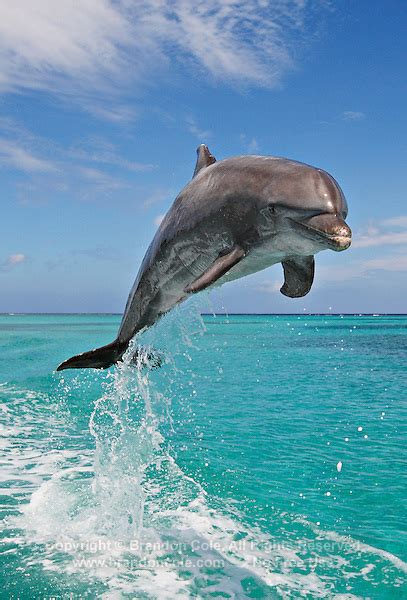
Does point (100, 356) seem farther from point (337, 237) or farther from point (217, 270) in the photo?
point (337, 237)

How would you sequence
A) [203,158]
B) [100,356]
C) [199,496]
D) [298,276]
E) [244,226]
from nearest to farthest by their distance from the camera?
1. [244,226]
2. [298,276]
3. [203,158]
4. [100,356]
5. [199,496]

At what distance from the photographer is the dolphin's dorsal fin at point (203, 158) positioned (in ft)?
→ 21.2

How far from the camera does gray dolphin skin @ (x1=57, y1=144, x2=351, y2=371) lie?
15.4 ft

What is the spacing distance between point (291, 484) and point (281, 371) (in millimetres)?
18268

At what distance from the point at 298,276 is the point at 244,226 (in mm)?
966

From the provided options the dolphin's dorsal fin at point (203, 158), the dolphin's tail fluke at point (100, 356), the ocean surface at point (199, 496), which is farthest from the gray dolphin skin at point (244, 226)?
the ocean surface at point (199, 496)

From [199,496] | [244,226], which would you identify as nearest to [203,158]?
[244,226]

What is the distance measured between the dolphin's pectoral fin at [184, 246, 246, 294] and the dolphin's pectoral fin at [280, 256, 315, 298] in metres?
0.77

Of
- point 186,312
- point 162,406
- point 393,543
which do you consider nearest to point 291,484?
point 393,543

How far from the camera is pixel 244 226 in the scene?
17.0 feet

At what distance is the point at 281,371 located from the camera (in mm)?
29703

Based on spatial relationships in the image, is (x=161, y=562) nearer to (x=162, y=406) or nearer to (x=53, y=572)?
(x=53, y=572)

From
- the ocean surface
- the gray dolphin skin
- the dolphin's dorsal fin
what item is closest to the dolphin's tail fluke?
the ocean surface

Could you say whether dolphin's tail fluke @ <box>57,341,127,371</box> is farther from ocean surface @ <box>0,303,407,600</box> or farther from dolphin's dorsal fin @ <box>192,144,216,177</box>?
dolphin's dorsal fin @ <box>192,144,216,177</box>
